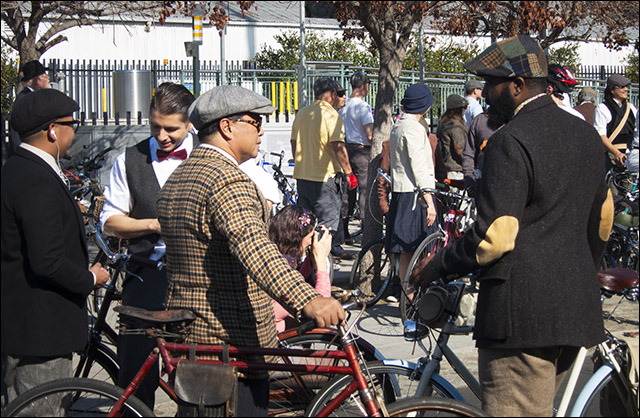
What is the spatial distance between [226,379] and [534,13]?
5662 mm

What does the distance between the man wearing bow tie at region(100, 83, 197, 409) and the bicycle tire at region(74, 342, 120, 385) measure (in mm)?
280

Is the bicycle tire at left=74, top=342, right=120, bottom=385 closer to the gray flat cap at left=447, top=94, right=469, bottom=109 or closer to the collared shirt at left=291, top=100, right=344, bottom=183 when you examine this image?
the collared shirt at left=291, top=100, right=344, bottom=183

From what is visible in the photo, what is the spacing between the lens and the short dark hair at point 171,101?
442 cm

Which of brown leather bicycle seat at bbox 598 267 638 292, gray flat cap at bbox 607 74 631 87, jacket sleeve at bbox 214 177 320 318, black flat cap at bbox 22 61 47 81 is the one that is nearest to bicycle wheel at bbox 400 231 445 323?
brown leather bicycle seat at bbox 598 267 638 292

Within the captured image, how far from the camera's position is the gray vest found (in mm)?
4414

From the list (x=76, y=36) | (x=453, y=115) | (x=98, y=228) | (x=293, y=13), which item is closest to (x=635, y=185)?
(x=453, y=115)

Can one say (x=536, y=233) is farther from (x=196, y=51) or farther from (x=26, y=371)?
(x=196, y=51)

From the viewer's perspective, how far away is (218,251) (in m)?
3.22

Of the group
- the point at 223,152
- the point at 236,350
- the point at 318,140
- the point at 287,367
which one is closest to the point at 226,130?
the point at 223,152

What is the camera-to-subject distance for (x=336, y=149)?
895cm

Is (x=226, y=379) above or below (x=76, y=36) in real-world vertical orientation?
below

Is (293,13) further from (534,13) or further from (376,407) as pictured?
(376,407)

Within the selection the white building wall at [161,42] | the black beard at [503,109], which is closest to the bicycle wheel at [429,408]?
the black beard at [503,109]

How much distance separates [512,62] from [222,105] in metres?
1.17
